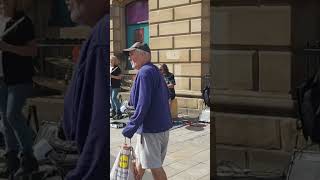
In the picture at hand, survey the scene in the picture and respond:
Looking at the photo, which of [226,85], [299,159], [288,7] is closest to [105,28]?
[226,85]

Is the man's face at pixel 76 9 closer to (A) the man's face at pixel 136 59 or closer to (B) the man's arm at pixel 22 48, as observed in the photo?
(B) the man's arm at pixel 22 48

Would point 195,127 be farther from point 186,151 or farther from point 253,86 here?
point 253,86

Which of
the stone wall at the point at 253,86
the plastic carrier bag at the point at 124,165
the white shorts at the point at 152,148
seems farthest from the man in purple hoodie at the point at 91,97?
the stone wall at the point at 253,86

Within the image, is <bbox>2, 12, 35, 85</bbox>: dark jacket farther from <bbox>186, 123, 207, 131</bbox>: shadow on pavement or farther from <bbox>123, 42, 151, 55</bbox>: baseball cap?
<bbox>186, 123, 207, 131</bbox>: shadow on pavement

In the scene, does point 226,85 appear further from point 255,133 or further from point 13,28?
point 13,28

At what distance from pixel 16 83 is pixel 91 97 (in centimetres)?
52

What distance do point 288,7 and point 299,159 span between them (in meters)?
0.78

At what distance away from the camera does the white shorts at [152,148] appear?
305 cm

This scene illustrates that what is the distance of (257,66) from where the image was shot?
2.37 m

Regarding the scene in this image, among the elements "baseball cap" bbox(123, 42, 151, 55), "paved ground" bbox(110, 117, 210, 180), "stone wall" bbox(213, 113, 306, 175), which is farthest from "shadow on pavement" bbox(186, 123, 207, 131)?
"baseball cap" bbox(123, 42, 151, 55)

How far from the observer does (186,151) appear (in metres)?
2.96

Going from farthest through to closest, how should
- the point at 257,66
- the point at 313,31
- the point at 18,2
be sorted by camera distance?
the point at 18,2
the point at 257,66
the point at 313,31

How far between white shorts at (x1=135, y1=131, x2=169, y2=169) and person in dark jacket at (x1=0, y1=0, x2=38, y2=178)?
29.1 inches

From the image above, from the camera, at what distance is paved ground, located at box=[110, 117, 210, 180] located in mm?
2730
